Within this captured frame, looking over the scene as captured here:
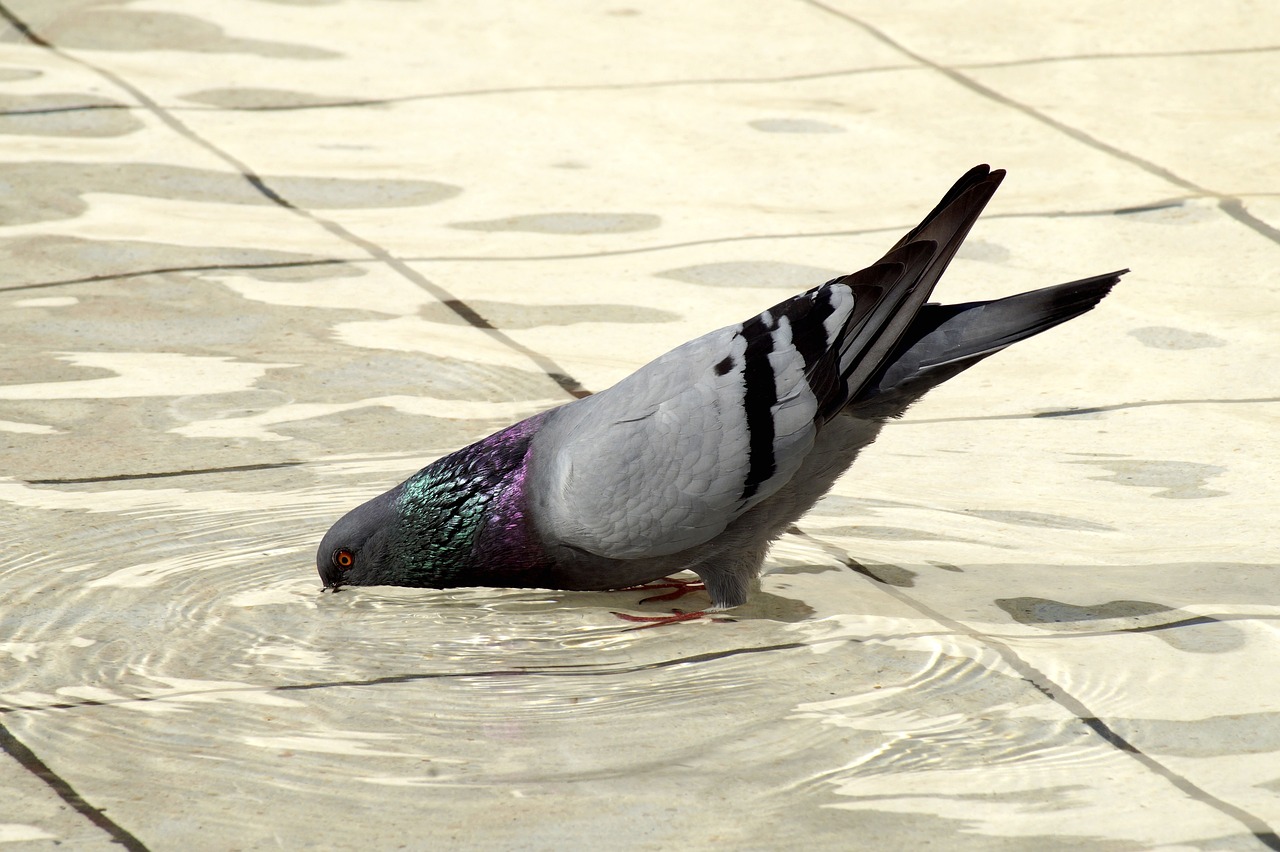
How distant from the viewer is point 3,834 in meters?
3.02

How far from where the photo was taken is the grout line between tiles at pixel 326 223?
18.9ft

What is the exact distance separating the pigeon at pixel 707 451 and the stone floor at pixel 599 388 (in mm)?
149

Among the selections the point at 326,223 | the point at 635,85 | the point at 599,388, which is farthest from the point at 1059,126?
the point at 599,388

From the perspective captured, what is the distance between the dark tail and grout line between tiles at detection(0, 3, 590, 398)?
1.51 meters

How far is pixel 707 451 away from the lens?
12.7ft

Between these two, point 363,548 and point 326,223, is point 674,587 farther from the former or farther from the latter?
point 326,223

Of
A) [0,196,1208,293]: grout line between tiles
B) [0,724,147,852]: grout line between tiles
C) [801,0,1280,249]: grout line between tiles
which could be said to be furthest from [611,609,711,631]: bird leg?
[801,0,1280,249]: grout line between tiles

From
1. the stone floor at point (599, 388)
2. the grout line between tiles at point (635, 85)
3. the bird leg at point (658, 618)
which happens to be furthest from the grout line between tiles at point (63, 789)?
the grout line between tiles at point (635, 85)

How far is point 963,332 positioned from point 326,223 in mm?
3763

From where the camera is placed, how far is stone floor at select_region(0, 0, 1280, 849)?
3.28 m

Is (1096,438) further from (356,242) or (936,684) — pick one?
(356,242)

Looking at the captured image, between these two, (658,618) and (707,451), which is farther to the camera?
(658,618)

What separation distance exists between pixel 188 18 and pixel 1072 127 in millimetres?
5044

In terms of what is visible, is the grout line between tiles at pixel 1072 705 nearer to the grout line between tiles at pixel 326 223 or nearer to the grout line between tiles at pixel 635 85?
the grout line between tiles at pixel 326 223
